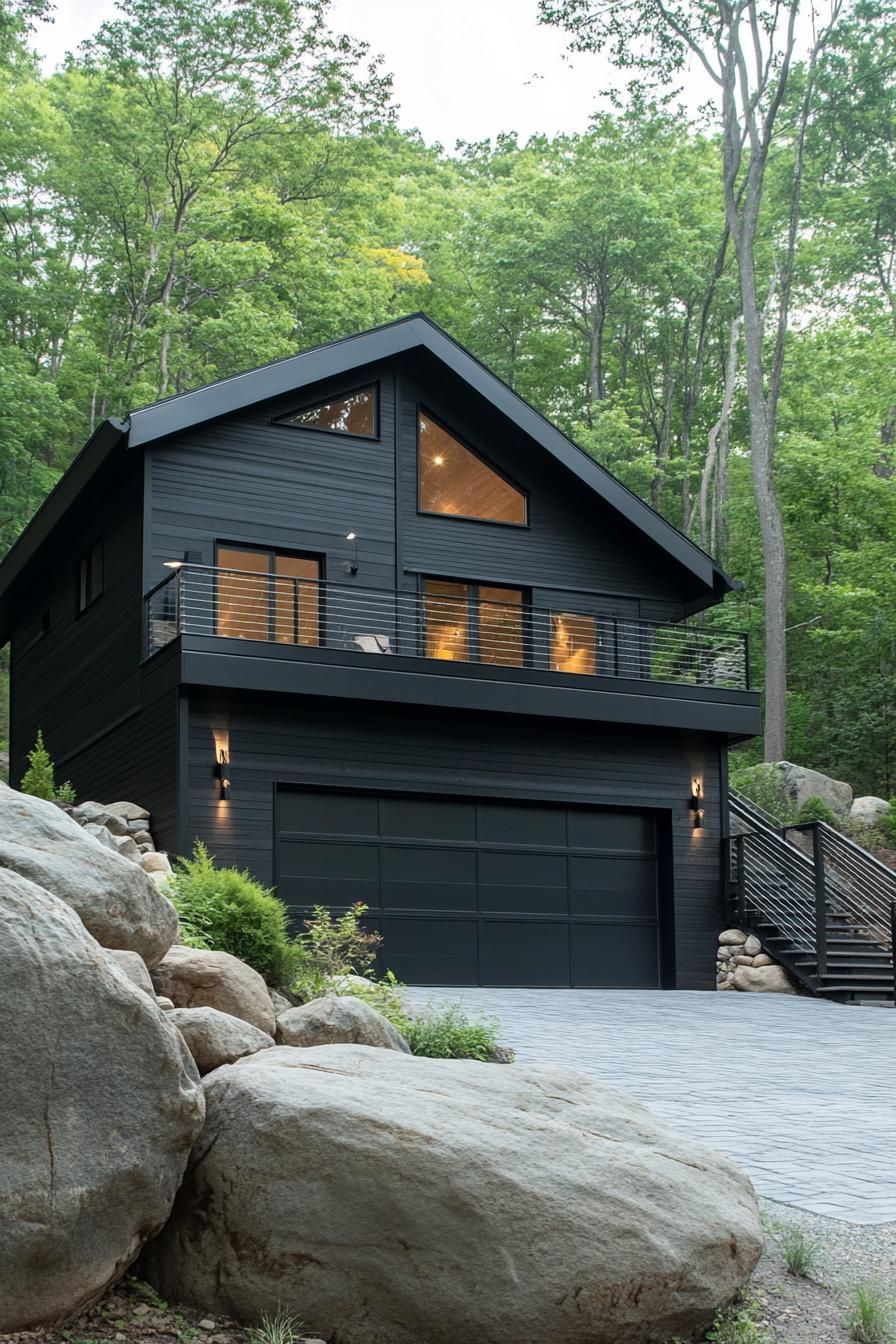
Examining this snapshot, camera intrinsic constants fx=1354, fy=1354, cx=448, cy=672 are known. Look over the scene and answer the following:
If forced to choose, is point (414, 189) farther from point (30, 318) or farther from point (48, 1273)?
point (48, 1273)

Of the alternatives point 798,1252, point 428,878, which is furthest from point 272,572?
point 798,1252

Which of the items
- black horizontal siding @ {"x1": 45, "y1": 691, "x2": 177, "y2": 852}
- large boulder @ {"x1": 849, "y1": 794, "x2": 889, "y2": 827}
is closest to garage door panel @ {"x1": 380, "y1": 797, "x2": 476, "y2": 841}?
black horizontal siding @ {"x1": 45, "y1": 691, "x2": 177, "y2": 852}

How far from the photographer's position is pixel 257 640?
17844 millimetres

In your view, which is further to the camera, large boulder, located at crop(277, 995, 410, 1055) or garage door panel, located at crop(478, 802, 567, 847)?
garage door panel, located at crop(478, 802, 567, 847)

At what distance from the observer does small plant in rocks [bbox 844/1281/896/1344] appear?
481cm

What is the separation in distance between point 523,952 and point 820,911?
4.07m

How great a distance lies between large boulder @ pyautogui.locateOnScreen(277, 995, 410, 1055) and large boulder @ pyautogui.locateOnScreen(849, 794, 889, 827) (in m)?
20.6

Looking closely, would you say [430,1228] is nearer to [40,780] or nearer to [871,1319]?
[871,1319]

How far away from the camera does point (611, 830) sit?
1989 cm

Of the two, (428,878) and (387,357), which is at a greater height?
(387,357)

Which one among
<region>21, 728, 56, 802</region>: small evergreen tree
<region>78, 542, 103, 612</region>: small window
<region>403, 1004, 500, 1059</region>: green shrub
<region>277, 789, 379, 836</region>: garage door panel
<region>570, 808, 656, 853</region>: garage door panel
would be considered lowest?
<region>403, 1004, 500, 1059</region>: green shrub

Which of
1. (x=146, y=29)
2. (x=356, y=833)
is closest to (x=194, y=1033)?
(x=356, y=833)

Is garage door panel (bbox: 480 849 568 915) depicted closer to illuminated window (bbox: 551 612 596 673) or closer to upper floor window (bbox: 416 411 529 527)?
illuminated window (bbox: 551 612 596 673)

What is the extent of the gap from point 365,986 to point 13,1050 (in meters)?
6.57
